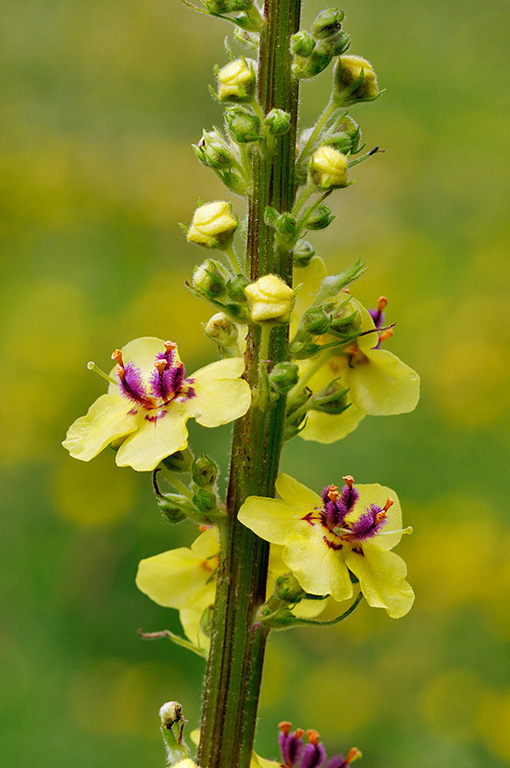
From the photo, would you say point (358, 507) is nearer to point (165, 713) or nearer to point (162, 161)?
point (165, 713)

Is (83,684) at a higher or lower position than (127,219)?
lower

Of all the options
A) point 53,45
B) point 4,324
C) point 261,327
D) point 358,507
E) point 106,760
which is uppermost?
point 53,45

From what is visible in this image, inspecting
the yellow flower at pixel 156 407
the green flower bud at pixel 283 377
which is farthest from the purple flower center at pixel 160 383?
the green flower bud at pixel 283 377

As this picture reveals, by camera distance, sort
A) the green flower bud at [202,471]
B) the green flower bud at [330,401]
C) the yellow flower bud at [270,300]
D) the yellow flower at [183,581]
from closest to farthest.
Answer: the yellow flower bud at [270,300], the green flower bud at [202,471], the green flower bud at [330,401], the yellow flower at [183,581]

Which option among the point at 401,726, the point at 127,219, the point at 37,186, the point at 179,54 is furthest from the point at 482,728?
the point at 179,54

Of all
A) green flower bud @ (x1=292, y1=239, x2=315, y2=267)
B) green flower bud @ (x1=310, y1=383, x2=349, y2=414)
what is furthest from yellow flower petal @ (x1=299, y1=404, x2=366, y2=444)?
green flower bud @ (x1=292, y1=239, x2=315, y2=267)

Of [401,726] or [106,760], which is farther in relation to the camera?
[401,726]

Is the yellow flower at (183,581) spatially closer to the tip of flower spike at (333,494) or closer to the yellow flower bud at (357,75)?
the tip of flower spike at (333,494)
